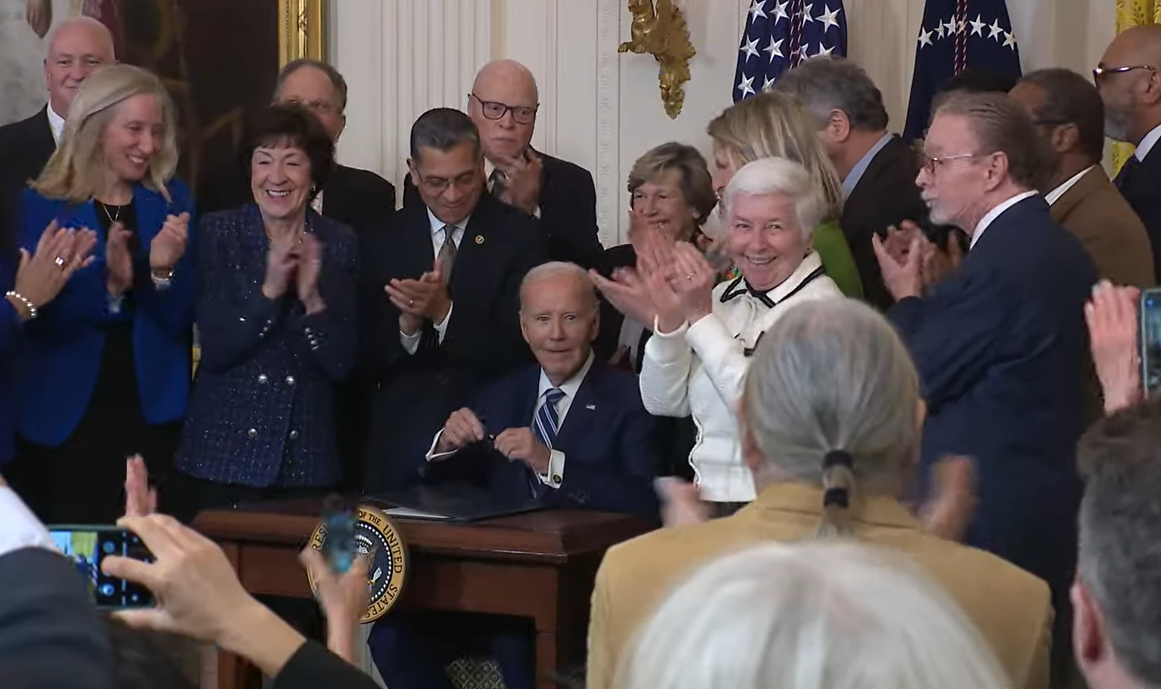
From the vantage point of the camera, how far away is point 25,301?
4.49 metres

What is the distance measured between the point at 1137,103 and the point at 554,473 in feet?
7.33

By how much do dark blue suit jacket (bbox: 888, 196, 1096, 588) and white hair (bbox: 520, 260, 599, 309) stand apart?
1093 millimetres

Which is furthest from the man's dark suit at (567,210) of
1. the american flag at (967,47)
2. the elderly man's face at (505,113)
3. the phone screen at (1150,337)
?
the phone screen at (1150,337)

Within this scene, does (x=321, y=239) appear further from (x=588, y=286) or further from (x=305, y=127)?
(x=588, y=286)

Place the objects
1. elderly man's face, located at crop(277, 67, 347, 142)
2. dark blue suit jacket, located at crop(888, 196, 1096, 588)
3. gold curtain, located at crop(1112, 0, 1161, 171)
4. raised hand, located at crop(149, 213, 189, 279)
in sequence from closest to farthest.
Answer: dark blue suit jacket, located at crop(888, 196, 1096, 588), raised hand, located at crop(149, 213, 189, 279), elderly man's face, located at crop(277, 67, 347, 142), gold curtain, located at crop(1112, 0, 1161, 171)

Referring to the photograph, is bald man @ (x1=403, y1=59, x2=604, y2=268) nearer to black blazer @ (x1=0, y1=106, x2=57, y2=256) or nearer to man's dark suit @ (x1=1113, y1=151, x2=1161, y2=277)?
black blazer @ (x1=0, y1=106, x2=57, y2=256)

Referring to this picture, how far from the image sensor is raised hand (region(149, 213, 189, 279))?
4.57 meters

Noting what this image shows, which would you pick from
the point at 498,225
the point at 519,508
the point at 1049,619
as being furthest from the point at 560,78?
the point at 1049,619

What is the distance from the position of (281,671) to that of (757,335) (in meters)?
2.28

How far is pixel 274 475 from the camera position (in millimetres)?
4602

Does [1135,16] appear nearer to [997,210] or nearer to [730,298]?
[997,210]

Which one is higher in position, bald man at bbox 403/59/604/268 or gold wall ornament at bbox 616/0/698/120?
gold wall ornament at bbox 616/0/698/120

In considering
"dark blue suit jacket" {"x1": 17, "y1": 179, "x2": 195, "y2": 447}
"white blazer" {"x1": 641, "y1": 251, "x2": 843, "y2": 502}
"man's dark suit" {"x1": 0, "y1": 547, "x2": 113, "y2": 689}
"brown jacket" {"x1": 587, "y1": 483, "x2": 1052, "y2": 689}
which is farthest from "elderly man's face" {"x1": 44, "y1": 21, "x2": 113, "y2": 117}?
"man's dark suit" {"x1": 0, "y1": 547, "x2": 113, "y2": 689}

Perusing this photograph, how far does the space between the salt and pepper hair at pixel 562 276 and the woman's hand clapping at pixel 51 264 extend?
3.65ft
